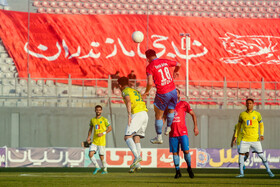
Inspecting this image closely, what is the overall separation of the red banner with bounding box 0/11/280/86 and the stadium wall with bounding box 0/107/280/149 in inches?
180

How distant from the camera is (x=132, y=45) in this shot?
28.8 metres

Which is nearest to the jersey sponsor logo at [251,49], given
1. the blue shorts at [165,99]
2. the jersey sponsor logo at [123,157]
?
the jersey sponsor logo at [123,157]

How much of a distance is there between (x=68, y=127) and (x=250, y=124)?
10.7m

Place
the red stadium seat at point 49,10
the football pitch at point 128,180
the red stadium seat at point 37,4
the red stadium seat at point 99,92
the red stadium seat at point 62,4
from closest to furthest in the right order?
the football pitch at point 128,180 < the red stadium seat at point 99,92 < the red stadium seat at point 37,4 < the red stadium seat at point 49,10 < the red stadium seat at point 62,4

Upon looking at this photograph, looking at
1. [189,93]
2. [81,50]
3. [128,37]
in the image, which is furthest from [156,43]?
[189,93]

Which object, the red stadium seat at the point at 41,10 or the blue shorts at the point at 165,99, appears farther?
the red stadium seat at the point at 41,10

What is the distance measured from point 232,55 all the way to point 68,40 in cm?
790

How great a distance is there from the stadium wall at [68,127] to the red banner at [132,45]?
15.0 ft

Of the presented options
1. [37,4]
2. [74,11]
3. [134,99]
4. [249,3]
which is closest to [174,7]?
[249,3]

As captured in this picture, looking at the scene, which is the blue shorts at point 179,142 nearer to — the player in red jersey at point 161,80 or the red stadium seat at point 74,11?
the player in red jersey at point 161,80

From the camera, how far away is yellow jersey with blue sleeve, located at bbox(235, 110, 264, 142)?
13.4m

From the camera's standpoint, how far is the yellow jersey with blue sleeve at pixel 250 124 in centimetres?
1337

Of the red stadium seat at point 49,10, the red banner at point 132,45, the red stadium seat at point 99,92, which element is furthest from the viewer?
the red stadium seat at point 49,10

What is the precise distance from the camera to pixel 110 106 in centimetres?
2252
